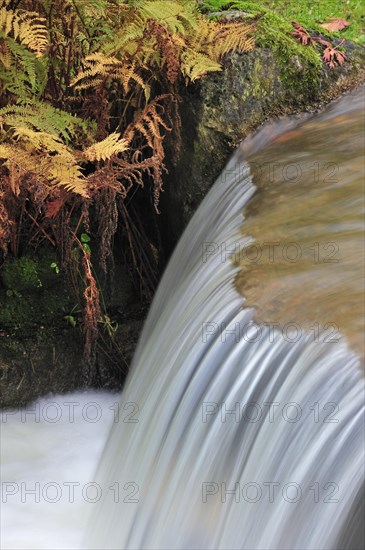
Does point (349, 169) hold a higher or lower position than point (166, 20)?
lower

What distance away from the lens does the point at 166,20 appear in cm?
447

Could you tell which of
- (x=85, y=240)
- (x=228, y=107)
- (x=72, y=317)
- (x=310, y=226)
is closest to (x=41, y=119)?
(x=85, y=240)

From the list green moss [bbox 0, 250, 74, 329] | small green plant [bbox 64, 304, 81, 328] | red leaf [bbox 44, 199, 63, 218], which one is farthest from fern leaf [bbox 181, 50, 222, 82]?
small green plant [bbox 64, 304, 81, 328]

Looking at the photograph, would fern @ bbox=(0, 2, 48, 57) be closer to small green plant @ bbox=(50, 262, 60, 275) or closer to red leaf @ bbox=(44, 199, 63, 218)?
red leaf @ bbox=(44, 199, 63, 218)

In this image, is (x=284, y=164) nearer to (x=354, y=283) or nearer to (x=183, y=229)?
(x=183, y=229)

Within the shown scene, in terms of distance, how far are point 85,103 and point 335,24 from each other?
103 inches

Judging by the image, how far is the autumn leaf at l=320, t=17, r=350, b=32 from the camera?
627 centimetres

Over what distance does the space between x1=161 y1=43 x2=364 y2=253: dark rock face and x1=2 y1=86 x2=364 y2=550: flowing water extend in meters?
0.11

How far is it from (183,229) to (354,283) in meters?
1.65

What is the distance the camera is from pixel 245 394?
3320 mm

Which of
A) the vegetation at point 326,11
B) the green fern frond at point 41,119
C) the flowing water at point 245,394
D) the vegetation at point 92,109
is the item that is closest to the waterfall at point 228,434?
the flowing water at point 245,394

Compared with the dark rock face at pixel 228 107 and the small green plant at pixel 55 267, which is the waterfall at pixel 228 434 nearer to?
the dark rock face at pixel 228 107

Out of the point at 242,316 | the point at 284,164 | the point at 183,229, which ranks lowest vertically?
the point at 242,316

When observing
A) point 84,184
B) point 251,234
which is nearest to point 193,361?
point 251,234
